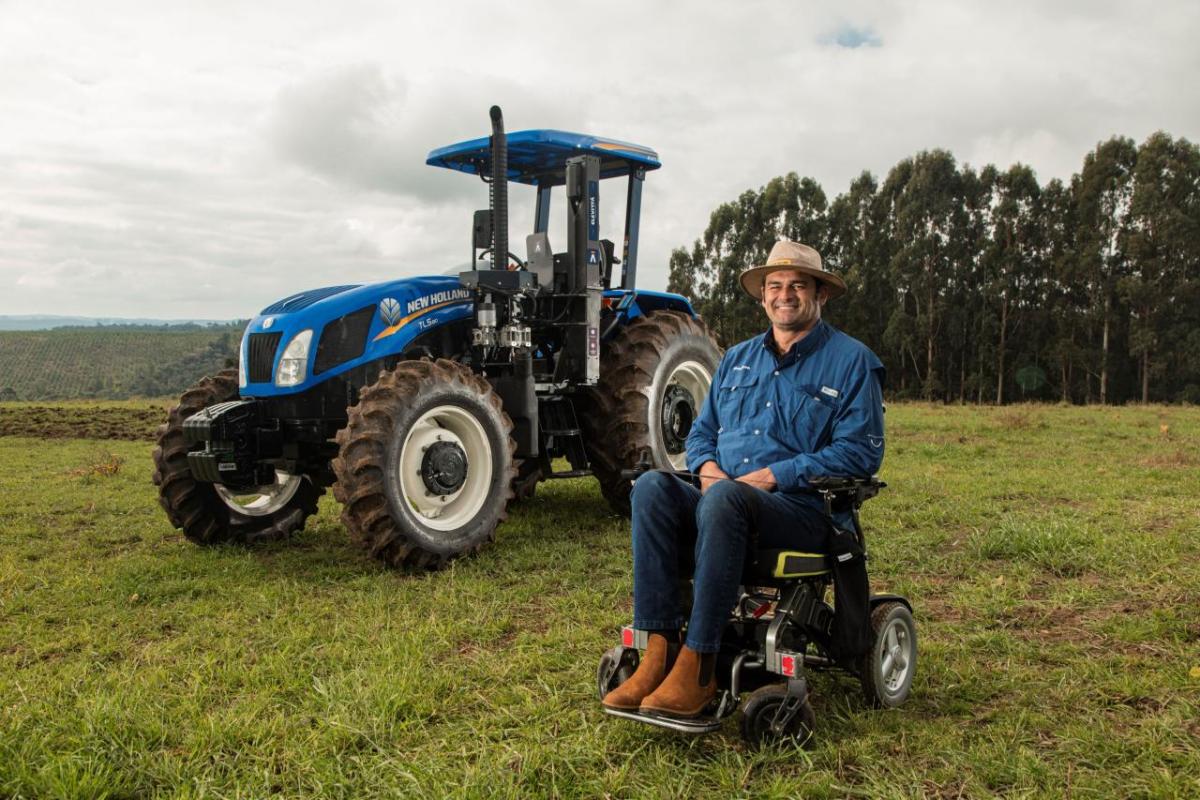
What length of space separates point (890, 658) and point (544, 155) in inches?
207

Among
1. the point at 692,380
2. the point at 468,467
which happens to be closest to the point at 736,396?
the point at 468,467

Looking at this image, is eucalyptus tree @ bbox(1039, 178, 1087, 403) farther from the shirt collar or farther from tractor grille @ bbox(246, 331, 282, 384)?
the shirt collar

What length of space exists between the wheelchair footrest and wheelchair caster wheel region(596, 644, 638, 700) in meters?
0.27

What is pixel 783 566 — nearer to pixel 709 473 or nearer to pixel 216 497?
pixel 709 473

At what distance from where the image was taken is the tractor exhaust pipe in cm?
629

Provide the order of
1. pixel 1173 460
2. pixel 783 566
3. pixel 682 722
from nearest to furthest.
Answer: pixel 682 722 < pixel 783 566 < pixel 1173 460

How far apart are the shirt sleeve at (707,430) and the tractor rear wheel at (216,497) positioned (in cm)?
365

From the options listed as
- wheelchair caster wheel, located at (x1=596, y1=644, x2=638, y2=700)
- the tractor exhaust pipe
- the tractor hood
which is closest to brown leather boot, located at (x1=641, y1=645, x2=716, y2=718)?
wheelchair caster wheel, located at (x1=596, y1=644, x2=638, y2=700)

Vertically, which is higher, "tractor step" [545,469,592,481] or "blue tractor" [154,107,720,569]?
"blue tractor" [154,107,720,569]

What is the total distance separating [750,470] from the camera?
3.54 m

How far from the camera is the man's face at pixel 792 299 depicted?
11.8ft

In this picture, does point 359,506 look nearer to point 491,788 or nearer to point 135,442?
point 491,788

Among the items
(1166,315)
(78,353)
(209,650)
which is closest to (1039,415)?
(209,650)

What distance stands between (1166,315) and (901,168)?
40.5 ft
